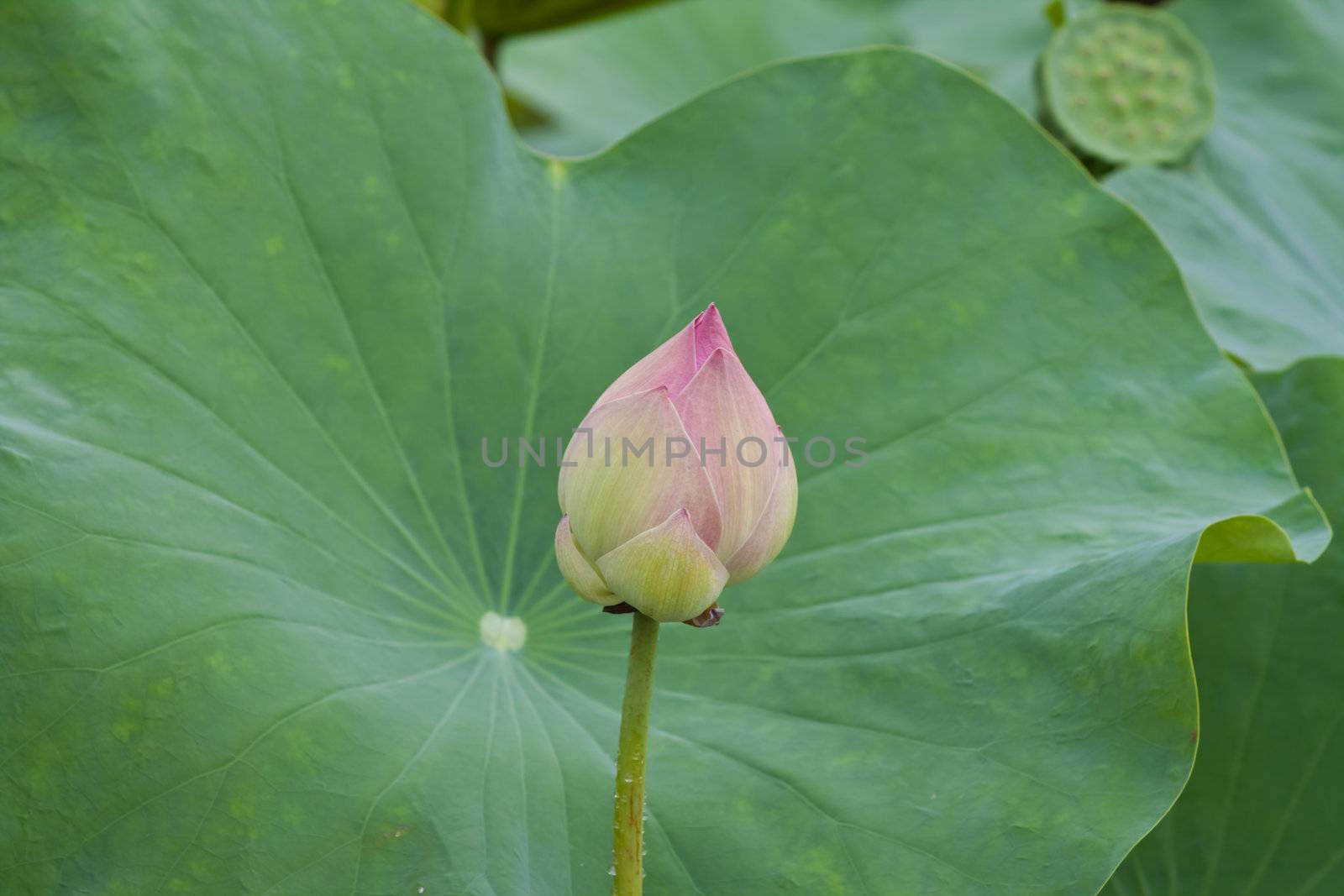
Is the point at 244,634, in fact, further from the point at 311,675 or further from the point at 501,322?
the point at 501,322

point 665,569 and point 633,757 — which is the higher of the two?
point 665,569

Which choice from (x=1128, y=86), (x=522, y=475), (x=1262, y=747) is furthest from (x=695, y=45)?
(x=1262, y=747)

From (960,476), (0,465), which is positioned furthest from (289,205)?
(960,476)

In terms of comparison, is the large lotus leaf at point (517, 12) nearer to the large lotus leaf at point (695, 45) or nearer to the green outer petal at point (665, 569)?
the large lotus leaf at point (695, 45)

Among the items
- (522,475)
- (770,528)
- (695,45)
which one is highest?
(770,528)

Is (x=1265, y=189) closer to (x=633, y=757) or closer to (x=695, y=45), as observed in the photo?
(x=695, y=45)

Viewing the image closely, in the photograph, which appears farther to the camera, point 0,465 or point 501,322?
point 501,322

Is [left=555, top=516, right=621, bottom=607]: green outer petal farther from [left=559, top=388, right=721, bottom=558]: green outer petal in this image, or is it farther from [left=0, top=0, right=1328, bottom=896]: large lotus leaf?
[left=0, top=0, right=1328, bottom=896]: large lotus leaf
